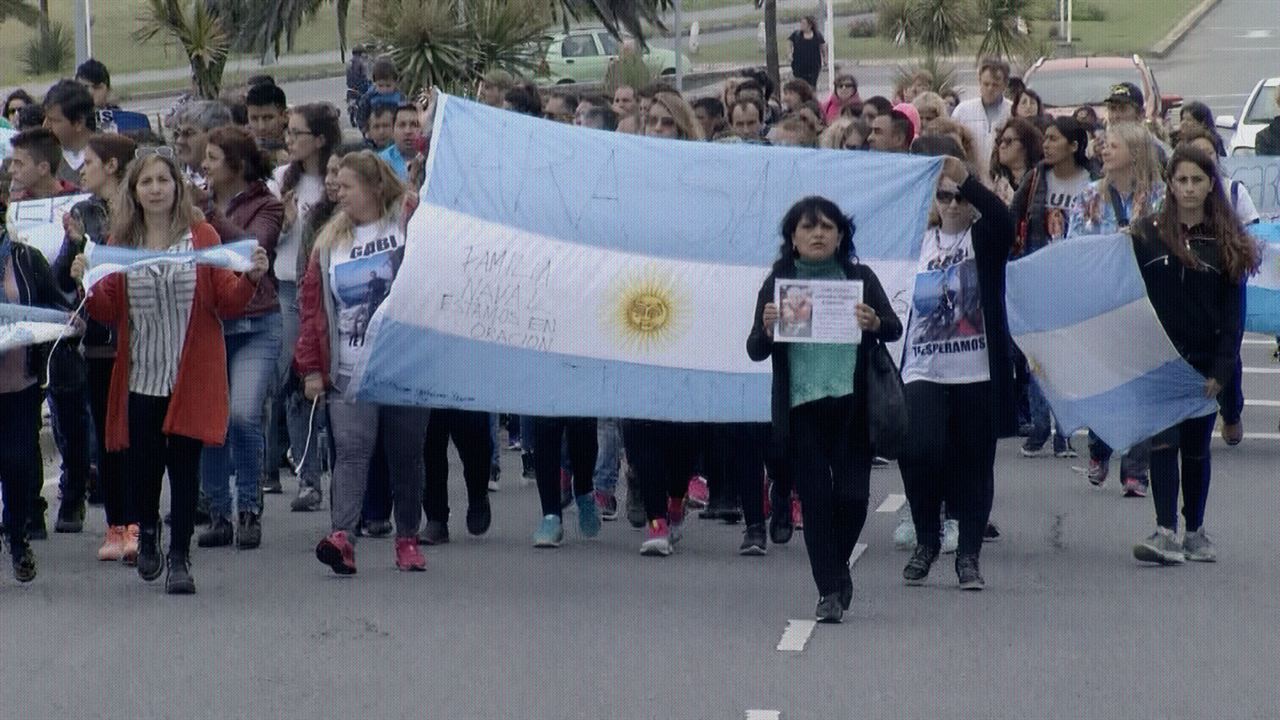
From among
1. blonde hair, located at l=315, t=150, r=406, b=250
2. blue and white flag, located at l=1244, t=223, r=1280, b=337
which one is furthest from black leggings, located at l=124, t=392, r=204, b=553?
blue and white flag, located at l=1244, t=223, r=1280, b=337

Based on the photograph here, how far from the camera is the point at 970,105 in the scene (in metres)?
18.8

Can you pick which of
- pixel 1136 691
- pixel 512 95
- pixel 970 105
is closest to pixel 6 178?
pixel 512 95

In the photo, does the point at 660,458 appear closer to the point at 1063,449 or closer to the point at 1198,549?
the point at 1198,549

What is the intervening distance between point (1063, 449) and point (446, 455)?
14.8 ft

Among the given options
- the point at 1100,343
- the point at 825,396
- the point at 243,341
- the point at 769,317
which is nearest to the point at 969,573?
the point at 825,396

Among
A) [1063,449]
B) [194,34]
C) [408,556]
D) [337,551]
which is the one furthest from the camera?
[194,34]

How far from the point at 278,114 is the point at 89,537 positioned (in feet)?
12.6

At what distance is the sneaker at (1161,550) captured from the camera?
10.2m

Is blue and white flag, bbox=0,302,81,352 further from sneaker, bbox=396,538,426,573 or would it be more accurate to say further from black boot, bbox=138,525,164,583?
sneaker, bbox=396,538,426,573

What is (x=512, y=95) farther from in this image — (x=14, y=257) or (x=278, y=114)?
(x=14, y=257)

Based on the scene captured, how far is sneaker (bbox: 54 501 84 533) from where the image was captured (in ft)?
37.5

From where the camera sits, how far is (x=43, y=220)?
35.3ft

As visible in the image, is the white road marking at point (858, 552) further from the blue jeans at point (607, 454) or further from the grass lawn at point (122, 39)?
the grass lawn at point (122, 39)

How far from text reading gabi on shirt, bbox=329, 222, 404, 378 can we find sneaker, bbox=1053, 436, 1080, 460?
528cm
